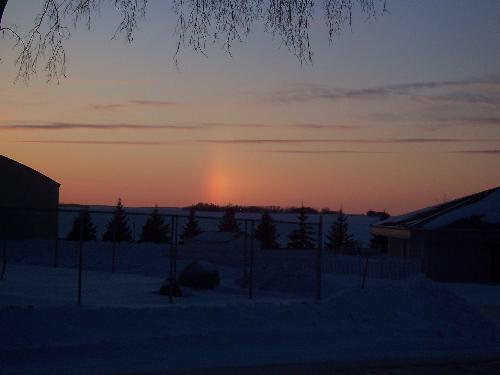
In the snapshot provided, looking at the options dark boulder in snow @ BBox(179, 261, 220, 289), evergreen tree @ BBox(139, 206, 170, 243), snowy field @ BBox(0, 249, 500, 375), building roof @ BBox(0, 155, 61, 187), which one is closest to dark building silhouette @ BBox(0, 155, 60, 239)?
building roof @ BBox(0, 155, 61, 187)

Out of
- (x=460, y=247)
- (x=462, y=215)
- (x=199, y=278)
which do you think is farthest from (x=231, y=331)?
(x=462, y=215)

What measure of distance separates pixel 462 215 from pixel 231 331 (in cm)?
2403

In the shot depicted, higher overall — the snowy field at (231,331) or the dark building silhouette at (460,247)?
the dark building silhouette at (460,247)

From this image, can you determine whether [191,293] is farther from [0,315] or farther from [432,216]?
[432,216]

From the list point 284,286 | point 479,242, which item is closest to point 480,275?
point 479,242

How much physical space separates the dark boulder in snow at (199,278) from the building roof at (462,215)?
13806 mm

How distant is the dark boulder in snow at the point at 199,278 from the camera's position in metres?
24.9

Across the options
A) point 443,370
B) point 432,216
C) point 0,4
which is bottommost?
point 443,370

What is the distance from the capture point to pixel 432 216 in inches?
1523

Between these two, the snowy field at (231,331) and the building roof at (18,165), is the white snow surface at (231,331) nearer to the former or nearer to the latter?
the snowy field at (231,331)

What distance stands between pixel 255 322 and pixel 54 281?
1195 centimetres

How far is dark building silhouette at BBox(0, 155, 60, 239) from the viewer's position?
4028cm

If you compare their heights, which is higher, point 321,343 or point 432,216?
point 432,216

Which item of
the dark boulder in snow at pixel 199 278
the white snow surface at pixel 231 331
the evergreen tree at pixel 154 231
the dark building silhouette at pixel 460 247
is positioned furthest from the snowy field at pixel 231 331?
the evergreen tree at pixel 154 231
